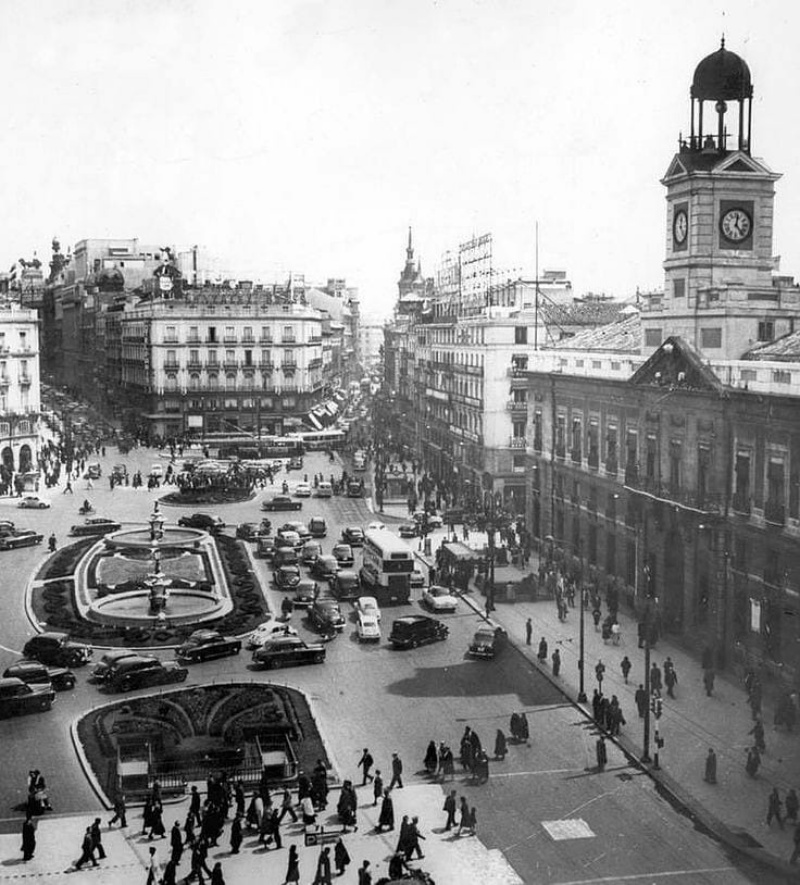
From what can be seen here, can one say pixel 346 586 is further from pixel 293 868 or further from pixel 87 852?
pixel 293 868

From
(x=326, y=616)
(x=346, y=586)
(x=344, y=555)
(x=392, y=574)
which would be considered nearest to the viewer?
(x=326, y=616)

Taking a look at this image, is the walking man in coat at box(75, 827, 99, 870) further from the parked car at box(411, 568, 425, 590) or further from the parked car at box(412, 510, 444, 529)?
the parked car at box(412, 510, 444, 529)

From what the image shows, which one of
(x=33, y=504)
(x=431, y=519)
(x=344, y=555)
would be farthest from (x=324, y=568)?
(x=33, y=504)

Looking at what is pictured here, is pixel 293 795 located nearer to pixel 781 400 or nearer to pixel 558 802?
pixel 558 802

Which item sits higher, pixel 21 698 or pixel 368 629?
pixel 368 629

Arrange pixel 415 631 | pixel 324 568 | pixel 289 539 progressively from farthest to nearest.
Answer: pixel 289 539
pixel 324 568
pixel 415 631

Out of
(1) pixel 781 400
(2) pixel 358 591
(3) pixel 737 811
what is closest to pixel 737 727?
(3) pixel 737 811
